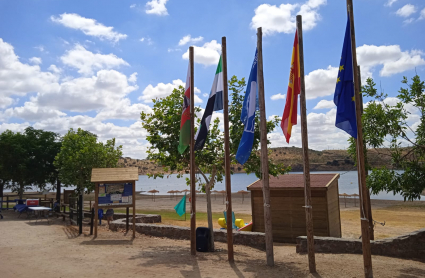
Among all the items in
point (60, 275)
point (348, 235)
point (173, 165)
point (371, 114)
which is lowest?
point (348, 235)

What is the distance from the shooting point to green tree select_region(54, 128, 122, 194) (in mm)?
21250

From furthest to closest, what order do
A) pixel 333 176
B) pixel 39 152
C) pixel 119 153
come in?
pixel 39 152 < pixel 119 153 < pixel 333 176

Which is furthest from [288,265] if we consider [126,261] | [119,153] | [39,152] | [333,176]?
[39,152]

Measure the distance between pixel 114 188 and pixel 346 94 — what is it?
32.8 ft

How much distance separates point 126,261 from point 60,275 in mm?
1946

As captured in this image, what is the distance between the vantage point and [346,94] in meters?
7.84

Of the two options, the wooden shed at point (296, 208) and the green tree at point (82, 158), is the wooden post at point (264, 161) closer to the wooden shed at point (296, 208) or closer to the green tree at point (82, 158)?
the wooden shed at point (296, 208)

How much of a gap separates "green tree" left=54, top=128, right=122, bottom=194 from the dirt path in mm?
8515

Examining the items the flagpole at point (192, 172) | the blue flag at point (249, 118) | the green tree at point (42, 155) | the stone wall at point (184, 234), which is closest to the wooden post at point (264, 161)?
the blue flag at point (249, 118)

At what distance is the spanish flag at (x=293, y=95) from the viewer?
344 inches

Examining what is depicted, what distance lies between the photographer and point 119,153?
23.8 meters

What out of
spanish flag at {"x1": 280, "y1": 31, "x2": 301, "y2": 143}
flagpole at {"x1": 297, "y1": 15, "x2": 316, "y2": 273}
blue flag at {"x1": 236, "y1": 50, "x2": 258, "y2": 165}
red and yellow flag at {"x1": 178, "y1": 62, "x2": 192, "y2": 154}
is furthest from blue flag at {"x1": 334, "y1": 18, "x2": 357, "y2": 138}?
red and yellow flag at {"x1": 178, "y1": 62, "x2": 192, "y2": 154}

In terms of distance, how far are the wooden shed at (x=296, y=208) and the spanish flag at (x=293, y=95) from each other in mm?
7191

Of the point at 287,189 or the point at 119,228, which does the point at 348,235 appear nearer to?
the point at 287,189
